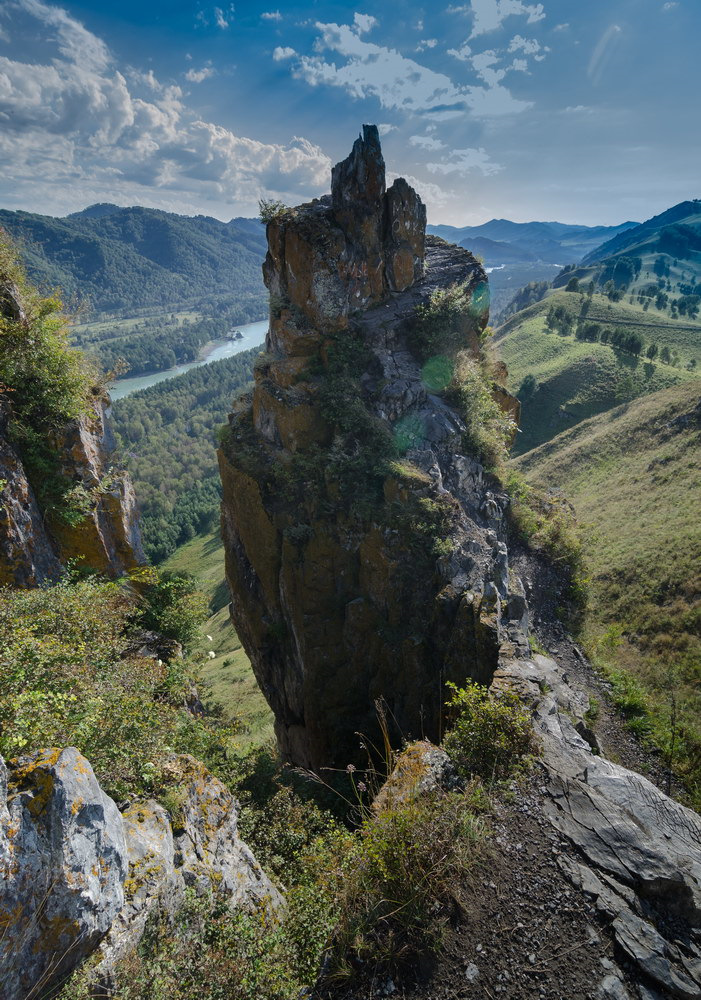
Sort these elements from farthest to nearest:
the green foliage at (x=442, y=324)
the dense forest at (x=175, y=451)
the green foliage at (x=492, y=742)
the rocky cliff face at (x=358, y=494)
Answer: the dense forest at (x=175, y=451)
the green foliage at (x=442, y=324)
the rocky cliff face at (x=358, y=494)
the green foliage at (x=492, y=742)

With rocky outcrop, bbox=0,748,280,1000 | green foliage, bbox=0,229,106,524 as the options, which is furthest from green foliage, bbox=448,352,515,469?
rocky outcrop, bbox=0,748,280,1000

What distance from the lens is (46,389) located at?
1255 cm

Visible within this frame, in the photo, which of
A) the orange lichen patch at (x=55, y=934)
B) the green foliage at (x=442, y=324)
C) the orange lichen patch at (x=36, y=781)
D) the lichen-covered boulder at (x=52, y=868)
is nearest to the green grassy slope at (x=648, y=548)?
the green foliage at (x=442, y=324)

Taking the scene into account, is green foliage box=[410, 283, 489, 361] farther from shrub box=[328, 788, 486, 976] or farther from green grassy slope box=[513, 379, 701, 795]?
shrub box=[328, 788, 486, 976]

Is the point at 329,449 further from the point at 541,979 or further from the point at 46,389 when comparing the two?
the point at 541,979

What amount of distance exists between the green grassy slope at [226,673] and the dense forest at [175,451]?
54.1 ft

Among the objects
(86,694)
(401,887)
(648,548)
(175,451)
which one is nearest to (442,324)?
(648,548)

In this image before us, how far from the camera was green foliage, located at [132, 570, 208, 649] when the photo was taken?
13.1 m

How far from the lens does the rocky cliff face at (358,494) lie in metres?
12.3

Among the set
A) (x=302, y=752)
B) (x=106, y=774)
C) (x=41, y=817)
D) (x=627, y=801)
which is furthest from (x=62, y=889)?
(x=302, y=752)

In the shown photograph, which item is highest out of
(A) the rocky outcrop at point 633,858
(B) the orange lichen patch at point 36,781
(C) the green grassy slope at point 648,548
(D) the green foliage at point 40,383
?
(D) the green foliage at point 40,383

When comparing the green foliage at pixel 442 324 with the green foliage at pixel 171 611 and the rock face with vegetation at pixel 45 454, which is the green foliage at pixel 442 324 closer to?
the rock face with vegetation at pixel 45 454

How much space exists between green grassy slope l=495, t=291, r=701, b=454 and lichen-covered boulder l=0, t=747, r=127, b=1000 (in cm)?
6215

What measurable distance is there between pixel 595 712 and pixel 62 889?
40.8 ft
